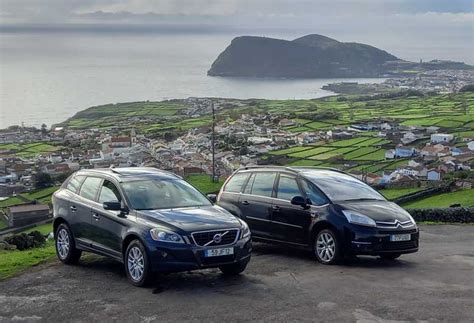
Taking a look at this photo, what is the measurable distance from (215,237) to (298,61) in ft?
573

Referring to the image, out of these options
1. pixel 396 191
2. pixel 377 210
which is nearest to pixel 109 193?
pixel 377 210

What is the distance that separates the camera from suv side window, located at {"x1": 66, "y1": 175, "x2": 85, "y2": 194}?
440 inches

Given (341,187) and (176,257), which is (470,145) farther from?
(176,257)

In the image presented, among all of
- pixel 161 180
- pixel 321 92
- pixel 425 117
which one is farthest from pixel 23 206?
pixel 321 92

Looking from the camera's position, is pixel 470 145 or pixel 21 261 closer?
pixel 21 261

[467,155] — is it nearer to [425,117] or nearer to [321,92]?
[425,117]

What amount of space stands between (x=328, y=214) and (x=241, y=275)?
6.06 ft

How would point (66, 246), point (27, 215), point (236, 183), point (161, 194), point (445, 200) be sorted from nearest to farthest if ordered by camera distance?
1. point (161, 194)
2. point (66, 246)
3. point (236, 183)
4. point (445, 200)
5. point (27, 215)

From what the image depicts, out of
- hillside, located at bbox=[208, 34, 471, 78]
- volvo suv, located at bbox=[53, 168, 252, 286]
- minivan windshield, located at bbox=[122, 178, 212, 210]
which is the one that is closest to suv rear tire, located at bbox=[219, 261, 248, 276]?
volvo suv, located at bbox=[53, 168, 252, 286]

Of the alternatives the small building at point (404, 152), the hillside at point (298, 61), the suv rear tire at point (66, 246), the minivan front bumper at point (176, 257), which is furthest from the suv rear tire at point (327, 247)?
the hillside at point (298, 61)

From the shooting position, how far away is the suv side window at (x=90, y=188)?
35.2 ft

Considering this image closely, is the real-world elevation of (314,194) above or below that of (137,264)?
above

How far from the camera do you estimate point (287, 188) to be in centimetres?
1195

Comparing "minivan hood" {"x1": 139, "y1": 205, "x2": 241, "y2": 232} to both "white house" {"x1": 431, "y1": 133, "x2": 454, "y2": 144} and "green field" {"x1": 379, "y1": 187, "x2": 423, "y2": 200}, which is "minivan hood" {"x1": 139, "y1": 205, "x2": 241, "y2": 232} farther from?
"white house" {"x1": 431, "y1": 133, "x2": 454, "y2": 144}
